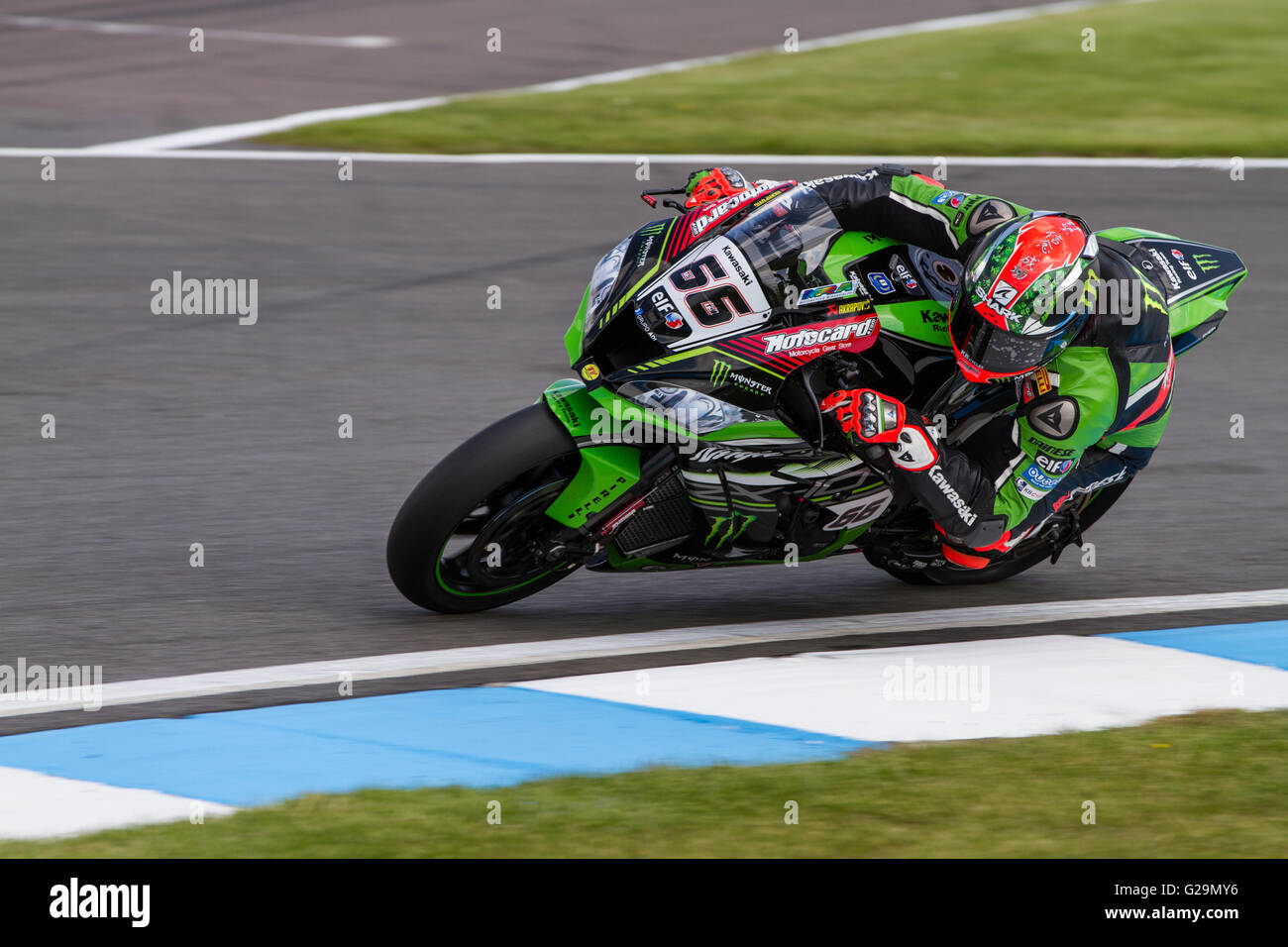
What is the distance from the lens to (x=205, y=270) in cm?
1048

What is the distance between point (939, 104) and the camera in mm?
15570

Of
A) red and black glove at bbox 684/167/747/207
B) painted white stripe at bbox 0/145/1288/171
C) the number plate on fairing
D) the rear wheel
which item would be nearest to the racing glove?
the number plate on fairing

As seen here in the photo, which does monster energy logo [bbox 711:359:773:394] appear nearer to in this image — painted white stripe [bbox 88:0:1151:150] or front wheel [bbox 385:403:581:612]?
front wheel [bbox 385:403:581:612]

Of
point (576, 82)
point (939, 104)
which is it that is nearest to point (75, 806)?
point (576, 82)

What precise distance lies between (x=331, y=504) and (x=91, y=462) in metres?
1.09

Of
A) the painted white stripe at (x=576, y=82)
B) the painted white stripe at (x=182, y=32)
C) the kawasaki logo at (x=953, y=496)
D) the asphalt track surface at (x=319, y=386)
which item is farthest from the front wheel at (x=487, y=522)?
the painted white stripe at (x=182, y=32)

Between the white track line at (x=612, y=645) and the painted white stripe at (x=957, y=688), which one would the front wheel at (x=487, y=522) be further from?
the painted white stripe at (x=957, y=688)

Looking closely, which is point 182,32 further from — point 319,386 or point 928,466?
point 928,466

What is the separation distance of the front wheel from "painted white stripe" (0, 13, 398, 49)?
39.2 feet

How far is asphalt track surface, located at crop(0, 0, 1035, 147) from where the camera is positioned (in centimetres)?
1440

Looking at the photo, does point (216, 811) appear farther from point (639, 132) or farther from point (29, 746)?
point (639, 132)

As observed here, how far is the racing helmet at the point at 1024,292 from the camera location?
5473 millimetres

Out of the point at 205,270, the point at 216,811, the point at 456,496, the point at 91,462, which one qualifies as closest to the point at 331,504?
the point at 91,462

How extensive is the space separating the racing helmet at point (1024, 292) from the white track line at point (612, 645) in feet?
3.67
